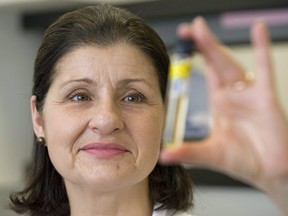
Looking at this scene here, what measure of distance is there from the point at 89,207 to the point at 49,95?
1.00 feet

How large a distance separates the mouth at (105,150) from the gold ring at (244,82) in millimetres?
490

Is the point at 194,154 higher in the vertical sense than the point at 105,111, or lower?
lower

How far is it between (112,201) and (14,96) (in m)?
2.37

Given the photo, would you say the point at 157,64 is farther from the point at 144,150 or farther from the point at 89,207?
the point at 89,207

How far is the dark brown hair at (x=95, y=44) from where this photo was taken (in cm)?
135

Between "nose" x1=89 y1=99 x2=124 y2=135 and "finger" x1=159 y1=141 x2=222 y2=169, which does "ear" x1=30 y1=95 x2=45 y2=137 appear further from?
"finger" x1=159 y1=141 x2=222 y2=169

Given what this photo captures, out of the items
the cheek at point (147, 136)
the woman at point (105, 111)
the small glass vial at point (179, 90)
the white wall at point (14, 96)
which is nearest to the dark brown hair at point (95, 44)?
the woman at point (105, 111)

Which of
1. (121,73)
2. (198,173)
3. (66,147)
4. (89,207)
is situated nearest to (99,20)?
(121,73)

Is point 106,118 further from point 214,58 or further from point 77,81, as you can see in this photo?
point 214,58

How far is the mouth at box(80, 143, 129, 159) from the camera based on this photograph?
1244mm

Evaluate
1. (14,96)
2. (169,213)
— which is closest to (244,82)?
(169,213)

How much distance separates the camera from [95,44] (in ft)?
4.31

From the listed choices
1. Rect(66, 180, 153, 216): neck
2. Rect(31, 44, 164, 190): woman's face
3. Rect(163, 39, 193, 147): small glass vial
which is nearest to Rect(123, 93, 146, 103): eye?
Rect(31, 44, 164, 190): woman's face

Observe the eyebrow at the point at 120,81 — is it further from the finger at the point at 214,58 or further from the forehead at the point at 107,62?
the finger at the point at 214,58
